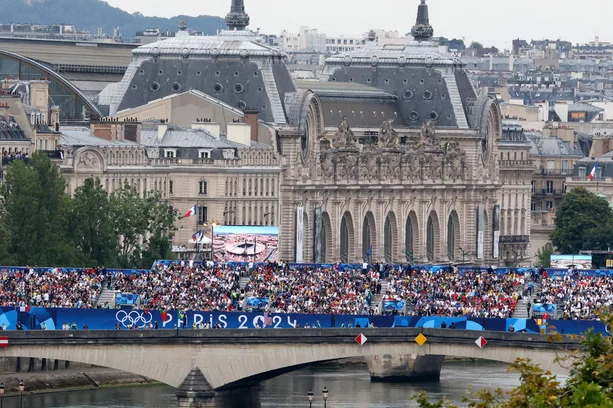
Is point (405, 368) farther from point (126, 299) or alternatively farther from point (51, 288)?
point (51, 288)

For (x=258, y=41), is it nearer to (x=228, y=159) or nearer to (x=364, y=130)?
(x=364, y=130)

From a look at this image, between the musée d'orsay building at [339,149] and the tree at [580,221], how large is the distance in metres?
5.51

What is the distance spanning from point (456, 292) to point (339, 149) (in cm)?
6080

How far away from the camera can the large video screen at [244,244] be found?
469 ft

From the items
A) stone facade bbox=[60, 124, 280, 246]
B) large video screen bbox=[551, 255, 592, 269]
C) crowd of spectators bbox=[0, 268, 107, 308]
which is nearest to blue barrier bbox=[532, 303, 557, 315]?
crowd of spectators bbox=[0, 268, 107, 308]

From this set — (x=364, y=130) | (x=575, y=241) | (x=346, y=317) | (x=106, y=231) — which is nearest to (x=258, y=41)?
(x=364, y=130)

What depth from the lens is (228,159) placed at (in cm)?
15538

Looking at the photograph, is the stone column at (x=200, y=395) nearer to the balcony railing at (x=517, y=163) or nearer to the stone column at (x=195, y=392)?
the stone column at (x=195, y=392)

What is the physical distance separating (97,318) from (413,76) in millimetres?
92137

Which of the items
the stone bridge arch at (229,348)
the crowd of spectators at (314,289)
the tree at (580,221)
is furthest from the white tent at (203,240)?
the stone bridge arch at (229,348)

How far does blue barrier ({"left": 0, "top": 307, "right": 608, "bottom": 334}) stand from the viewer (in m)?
98.9

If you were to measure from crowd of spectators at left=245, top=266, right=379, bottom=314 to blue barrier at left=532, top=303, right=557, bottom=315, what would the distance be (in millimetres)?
5489

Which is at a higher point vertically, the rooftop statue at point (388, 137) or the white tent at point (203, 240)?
the rooftop statue at point (388, 137)

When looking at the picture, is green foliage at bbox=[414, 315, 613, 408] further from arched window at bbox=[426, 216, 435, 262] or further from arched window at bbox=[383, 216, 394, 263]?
arched window at bbox=[426, 216, 435, 262]
